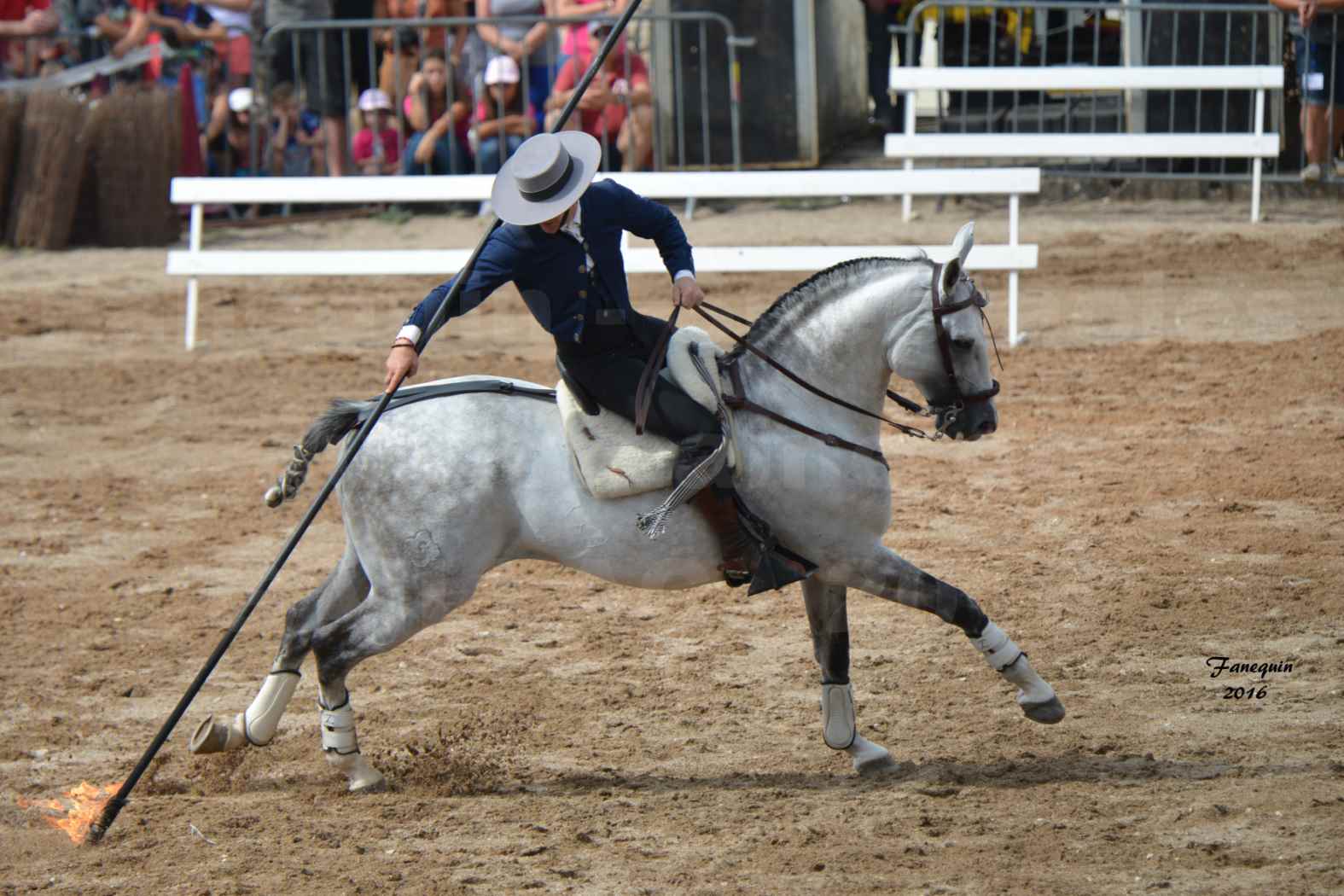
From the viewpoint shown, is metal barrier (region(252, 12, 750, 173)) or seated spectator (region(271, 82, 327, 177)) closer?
metal barrier (region(252, 12, 750, 173))

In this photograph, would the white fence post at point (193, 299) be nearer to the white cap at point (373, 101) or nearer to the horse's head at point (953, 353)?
the white cap at point (373, 101)

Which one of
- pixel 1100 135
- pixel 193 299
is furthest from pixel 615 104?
pixel 193 299

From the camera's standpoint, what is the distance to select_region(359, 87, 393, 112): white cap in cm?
1725

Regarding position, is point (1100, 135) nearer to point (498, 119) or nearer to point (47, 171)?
point (498, 119)

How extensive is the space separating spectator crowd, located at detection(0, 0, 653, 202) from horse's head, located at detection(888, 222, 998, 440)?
1039 cm

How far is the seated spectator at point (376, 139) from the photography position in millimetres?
17297

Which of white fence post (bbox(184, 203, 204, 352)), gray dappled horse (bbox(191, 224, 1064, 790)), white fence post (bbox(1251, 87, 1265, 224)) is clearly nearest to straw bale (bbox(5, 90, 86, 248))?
white fence post (bbox(184, 203, 204, 352))

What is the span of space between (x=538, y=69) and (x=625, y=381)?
37.9 feet

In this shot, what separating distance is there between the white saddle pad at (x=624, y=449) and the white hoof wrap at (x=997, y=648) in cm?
112

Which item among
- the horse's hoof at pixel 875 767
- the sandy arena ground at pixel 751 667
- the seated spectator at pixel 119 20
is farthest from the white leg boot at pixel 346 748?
the seated spectator at pixel 119 20

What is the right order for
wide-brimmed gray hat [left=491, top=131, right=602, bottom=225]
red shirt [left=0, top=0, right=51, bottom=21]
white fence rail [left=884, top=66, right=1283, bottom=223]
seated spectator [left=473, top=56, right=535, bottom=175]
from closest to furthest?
1. wide-brimmed gray hat [left=491, top=131, right=602, bottom=225]
2. white fence rail [left=884, top=66, right=1283, bottom=223]
3. seated spectator [left=473, top=56, right=535, bottom=175]
4. red shirt [left=0, top=0, right=51, bottom=21]

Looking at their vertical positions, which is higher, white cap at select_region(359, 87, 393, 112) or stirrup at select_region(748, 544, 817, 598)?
white cap at select_region(359, 87, 393, 112)

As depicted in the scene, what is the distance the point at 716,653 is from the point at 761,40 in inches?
429

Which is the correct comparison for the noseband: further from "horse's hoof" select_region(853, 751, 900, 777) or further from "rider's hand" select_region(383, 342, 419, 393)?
"rider's hand" select_region(383, 342, 419, 393)
